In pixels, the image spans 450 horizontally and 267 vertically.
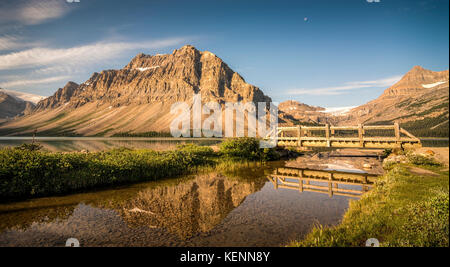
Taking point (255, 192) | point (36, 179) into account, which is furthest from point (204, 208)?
point (36, 179)

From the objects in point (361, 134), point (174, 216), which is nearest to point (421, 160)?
point (361, 134)

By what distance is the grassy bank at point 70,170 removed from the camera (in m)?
13.7

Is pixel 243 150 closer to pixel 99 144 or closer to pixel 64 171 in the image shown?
pixel 64 171

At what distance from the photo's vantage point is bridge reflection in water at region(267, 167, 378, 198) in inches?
638

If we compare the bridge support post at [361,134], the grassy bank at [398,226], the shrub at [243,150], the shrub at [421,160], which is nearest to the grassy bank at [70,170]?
the shrub at [243,150]

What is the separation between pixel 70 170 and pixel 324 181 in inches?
819

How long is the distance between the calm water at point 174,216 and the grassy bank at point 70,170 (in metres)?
1.43

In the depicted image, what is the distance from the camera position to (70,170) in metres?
16.4

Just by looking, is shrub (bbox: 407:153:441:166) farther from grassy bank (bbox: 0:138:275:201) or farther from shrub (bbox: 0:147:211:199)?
shrub (bbox: 0:147:211:199)

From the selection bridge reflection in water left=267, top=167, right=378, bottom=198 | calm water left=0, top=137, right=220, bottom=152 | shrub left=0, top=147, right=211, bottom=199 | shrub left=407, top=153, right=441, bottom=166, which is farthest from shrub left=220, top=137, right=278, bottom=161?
shrub left=407, top=153, right=441, bottom=166

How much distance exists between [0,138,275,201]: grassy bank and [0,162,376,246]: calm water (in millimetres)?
1435

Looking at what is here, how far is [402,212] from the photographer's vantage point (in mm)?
8477
